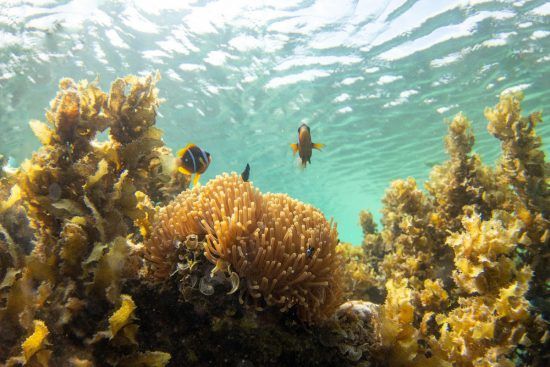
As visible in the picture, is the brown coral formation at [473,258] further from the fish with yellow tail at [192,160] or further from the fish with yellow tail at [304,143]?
the fish with yellow tail at [192,160]

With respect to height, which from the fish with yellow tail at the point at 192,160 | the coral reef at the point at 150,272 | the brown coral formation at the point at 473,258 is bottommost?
the brown coral formation at the point at 473,258

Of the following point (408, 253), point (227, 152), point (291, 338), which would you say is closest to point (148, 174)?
point (291, 338)

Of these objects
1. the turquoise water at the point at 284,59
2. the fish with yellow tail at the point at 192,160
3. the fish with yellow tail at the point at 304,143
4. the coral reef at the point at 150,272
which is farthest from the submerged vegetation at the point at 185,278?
the turquoise water at the point at 284,59

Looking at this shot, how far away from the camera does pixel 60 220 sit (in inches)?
102

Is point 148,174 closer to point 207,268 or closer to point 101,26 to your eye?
point 207,268

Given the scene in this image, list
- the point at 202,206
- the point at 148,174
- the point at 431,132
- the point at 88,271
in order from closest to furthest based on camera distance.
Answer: the point at 88,271 → the point at 202,206 → the point at 148,174 → the point at 431,132

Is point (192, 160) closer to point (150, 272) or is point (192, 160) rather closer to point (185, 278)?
point (150, 272)

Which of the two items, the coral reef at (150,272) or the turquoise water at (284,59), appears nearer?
the coral reef at (150,272)

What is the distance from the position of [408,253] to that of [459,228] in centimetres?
82

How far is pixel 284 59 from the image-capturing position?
14055 millimetres

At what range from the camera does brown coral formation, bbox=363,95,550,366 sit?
2773mm

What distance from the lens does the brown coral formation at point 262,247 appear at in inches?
94.1

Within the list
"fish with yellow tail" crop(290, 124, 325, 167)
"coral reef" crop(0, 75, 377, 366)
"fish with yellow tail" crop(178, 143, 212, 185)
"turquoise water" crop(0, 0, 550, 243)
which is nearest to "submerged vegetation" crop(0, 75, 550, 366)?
"coral reef" crop(0, 75, 377, 366)

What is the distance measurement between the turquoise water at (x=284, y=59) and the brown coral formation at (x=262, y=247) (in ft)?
33.9
